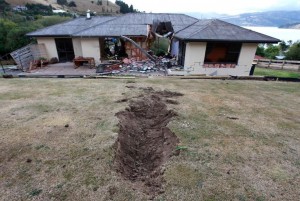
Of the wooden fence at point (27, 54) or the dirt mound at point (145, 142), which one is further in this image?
the wooden fence at point (27, 54)

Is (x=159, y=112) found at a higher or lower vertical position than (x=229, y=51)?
lower

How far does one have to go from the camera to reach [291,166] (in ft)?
13.6

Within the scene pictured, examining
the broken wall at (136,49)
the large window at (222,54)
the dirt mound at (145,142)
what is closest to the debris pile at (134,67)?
the broken wall at (136,49)

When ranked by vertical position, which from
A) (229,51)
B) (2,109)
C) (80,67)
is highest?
(229,51)

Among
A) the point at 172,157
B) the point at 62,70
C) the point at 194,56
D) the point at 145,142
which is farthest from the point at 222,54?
the point at 62,70

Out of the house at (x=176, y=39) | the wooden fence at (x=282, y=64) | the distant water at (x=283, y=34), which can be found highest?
the house at (x=176, y=39)

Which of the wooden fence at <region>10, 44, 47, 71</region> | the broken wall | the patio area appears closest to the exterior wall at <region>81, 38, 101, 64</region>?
the patio area

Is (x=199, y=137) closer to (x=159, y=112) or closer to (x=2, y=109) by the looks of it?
(x=159, y=112)

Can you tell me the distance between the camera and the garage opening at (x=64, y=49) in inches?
688

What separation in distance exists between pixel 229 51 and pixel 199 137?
35.9ft

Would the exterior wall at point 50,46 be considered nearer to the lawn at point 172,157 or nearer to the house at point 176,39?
the house at point 176,39

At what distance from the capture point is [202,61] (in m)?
13.8

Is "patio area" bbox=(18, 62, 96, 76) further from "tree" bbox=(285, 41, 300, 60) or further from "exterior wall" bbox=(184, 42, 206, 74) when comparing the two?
"tree" bbox=(285, 41, 300, 60)

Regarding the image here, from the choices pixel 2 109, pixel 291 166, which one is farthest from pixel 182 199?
pixel 2 109
